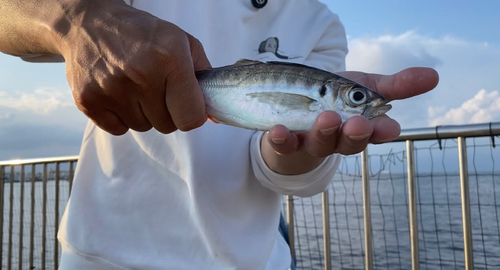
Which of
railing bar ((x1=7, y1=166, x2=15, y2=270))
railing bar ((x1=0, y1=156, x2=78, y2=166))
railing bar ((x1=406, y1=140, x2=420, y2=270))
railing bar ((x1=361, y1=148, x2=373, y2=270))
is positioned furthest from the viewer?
railing bar ((x1=7, y1=166, x2=15, y2=270))

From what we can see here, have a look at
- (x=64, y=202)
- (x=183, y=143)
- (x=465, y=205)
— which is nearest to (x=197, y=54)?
(x=183, y=143)

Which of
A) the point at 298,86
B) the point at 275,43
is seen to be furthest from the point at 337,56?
the point at 298,86

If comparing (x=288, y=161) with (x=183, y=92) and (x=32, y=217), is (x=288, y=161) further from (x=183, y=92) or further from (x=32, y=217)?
(x=32, y=217)

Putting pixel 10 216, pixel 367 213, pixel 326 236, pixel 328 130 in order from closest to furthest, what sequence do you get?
1. pixel 328 130
2. pixel 367 213
3. pixel 326 236
4. pixel 10 216

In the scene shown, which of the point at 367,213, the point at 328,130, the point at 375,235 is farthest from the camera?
the point at 375,235

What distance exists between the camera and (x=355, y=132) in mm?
1042

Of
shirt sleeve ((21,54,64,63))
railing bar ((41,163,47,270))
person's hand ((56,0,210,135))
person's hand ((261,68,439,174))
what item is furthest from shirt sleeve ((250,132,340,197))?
railing bar ((41,163,47,270))

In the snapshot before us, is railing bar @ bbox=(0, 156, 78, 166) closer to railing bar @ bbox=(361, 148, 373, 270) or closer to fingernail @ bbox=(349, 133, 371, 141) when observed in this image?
railing bar @ bbox=(361, 148, 373, 270)

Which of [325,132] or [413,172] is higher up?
[325,132]

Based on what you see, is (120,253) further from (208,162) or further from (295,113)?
(295,113)

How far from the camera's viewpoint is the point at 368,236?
289 cm

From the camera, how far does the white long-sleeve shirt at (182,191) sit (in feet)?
5.08

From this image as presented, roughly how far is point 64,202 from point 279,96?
393 cm

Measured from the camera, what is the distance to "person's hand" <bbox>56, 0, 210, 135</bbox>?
3.21 feet
